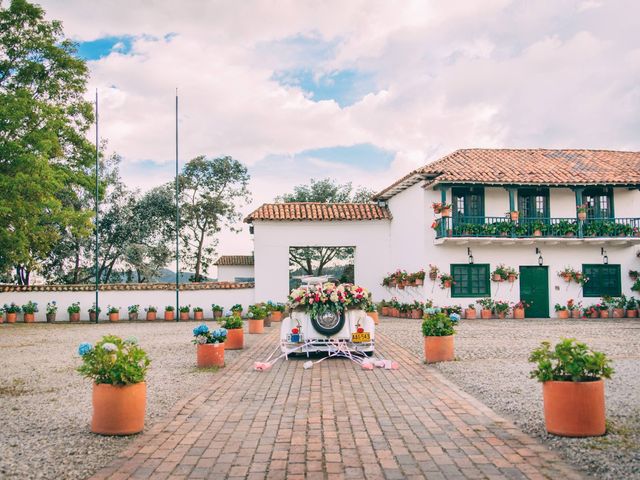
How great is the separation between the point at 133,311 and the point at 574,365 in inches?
921

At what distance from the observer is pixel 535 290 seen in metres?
24.8

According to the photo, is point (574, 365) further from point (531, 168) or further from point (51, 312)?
point (51, 312)

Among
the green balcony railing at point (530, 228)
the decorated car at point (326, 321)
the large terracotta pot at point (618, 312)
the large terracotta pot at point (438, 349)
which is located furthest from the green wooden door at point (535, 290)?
the decorated car at point (326, 321)

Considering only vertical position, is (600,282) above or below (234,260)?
below

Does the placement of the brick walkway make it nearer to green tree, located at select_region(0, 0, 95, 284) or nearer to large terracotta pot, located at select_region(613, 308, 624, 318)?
green tree, located at select_region(0, 0, 95, 284)

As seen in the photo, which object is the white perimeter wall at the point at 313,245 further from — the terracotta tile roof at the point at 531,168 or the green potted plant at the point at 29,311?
the green potted plant at the point at 29,311

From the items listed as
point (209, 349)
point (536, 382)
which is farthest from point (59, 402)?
point (536, 382)

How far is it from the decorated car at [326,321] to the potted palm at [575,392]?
19.4 ft

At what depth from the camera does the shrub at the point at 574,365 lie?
559cm

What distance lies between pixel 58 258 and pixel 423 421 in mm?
30562

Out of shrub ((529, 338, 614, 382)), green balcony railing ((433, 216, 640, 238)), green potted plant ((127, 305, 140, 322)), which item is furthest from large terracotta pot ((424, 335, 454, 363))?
green potted plant ((127, 305, 140, 322))

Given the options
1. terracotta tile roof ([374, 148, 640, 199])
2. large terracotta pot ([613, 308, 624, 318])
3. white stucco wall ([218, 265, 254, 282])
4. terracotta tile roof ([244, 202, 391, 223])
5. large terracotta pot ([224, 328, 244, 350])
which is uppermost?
terracotta tile roof ([374, 148, 640, 199])

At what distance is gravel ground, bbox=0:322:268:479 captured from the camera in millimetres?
5121

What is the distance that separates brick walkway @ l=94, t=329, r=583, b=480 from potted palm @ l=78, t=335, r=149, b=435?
276 mm
